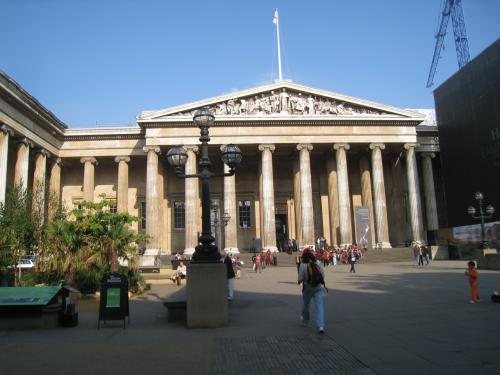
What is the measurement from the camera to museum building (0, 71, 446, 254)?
134 feet

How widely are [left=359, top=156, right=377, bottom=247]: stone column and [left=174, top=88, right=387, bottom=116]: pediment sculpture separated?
5714 mm

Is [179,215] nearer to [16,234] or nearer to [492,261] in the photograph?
[16,234]

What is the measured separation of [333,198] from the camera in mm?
44781

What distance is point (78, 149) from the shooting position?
149 feet

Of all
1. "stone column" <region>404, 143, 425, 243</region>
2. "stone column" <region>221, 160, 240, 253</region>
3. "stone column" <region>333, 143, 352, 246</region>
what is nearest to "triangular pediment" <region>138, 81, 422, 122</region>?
"stone column" <region>333, 143, 352, 246</region>

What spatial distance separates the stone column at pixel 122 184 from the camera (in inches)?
1732

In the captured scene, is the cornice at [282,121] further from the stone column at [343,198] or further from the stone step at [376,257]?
the stone step at [376,257]

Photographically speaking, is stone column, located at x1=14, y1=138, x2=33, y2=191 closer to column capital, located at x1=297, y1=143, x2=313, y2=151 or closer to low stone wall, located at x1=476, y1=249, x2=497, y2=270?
column capital, located at x1=297, y1=143, x2=313, y2=151

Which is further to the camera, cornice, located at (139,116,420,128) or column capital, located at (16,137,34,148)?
cornice, located at (139,116,420,128)

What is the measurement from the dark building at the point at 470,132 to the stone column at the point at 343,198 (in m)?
9.61

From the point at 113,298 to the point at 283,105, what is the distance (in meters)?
34.7

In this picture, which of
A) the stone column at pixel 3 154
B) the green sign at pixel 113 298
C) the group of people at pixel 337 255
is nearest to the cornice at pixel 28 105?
the stone column at pixel 3 154

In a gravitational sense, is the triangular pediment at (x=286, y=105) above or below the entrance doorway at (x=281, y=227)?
above

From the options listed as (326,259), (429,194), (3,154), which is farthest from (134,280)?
(429,194)
